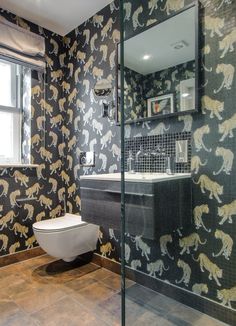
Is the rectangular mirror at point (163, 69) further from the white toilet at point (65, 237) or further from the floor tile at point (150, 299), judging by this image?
the floor tile at point (150, 299)

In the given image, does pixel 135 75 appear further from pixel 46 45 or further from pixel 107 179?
pixel 46 45

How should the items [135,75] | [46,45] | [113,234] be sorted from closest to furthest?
[135,75], [113,234], [46,45]

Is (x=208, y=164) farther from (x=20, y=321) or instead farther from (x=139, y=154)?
(x=20, y=321)

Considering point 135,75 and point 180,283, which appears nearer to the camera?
point 180,283

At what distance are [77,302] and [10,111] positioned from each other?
1.91 m

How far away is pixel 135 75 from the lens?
6.07 feet

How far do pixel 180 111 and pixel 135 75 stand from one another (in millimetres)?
483

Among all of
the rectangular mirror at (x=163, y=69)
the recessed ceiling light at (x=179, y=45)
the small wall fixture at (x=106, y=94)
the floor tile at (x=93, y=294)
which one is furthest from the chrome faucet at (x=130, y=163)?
the floor tile at (x=93, y=294)

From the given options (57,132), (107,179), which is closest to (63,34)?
(57,132)

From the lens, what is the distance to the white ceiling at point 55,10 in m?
2.15

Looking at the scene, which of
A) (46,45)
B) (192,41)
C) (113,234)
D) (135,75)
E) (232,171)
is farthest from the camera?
(46,45)

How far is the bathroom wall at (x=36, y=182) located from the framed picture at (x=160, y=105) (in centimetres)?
129

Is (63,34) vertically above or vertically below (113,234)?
above

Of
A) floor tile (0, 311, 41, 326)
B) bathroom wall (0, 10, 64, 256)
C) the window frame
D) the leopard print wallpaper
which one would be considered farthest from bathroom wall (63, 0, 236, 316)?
the window frame
